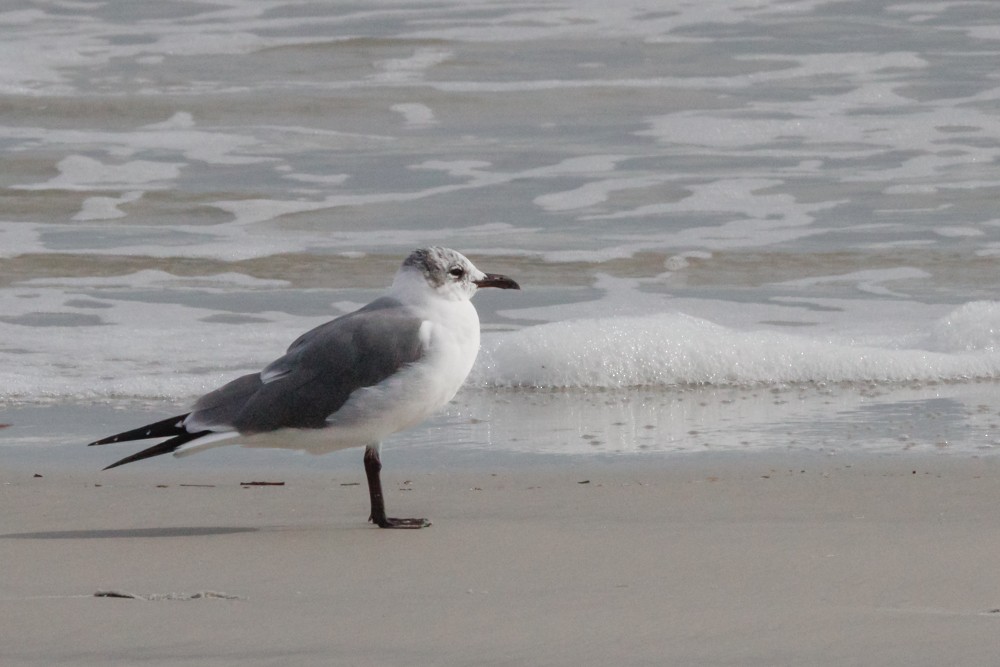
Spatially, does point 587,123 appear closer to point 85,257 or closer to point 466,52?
point 466,52

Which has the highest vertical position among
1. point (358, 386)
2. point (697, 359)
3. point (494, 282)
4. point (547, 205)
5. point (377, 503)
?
point (494, 282)

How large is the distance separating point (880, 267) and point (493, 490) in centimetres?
461

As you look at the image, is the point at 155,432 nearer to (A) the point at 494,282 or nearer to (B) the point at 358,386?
(B) the point at 358,386

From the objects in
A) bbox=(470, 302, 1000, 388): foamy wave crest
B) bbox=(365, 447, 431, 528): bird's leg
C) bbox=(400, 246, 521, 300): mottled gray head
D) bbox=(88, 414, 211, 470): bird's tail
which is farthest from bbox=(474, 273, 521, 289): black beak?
bbox=(470, 302, 1000, 388): foamy wave crest

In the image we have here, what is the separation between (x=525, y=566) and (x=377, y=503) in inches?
26.9

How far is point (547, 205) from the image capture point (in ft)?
33.3

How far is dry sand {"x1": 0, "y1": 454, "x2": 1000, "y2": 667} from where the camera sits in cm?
250

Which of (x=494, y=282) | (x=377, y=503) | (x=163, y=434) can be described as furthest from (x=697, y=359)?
(x=163, y=434)

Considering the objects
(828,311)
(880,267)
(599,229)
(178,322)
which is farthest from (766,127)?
(178,322)

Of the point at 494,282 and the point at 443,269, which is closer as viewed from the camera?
the point at 443,269

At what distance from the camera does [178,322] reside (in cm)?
708

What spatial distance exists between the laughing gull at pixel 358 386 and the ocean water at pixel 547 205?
1.05 meters

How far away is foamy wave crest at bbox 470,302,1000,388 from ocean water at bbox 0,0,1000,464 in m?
0.01

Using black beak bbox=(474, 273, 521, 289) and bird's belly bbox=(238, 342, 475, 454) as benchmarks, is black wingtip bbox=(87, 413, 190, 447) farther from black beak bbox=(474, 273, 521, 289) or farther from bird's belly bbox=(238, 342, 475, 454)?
black beak bbox=(474, 273, 521, 289)
